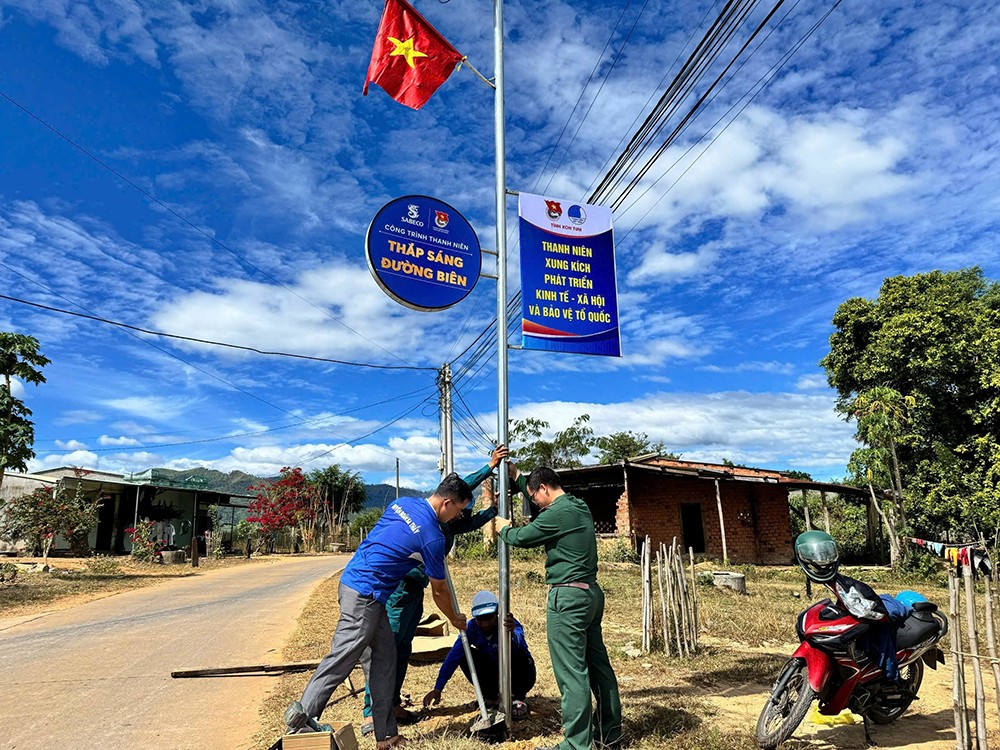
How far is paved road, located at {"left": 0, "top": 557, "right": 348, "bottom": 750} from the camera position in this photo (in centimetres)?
470

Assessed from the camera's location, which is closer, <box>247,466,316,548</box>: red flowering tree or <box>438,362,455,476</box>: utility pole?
<box>438,362,455,476</box>: utility pole

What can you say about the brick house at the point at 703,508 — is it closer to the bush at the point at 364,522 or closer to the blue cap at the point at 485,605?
the blue cap at the point at 485,605

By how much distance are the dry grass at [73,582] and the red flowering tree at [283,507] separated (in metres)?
11.8

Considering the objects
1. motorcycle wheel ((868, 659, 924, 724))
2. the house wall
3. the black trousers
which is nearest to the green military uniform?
A: the black trousers

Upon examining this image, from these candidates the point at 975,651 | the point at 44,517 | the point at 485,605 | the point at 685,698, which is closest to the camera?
the point at 975,651

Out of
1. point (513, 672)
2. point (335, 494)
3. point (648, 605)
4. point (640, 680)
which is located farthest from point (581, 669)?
point (335, 494)

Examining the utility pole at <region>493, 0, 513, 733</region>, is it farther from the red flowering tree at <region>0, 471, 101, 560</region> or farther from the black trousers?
the red flowering tree at <region>0, 471, 101, 560</region>

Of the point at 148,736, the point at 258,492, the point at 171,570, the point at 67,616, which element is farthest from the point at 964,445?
the point at 258,492

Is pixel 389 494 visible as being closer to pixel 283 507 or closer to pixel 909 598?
pixel 283 507

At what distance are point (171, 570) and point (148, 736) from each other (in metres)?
17.2

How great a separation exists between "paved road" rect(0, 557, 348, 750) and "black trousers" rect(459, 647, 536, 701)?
1.75 metres

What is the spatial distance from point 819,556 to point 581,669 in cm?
173

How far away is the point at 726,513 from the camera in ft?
69.7

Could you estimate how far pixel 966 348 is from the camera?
15648mm
